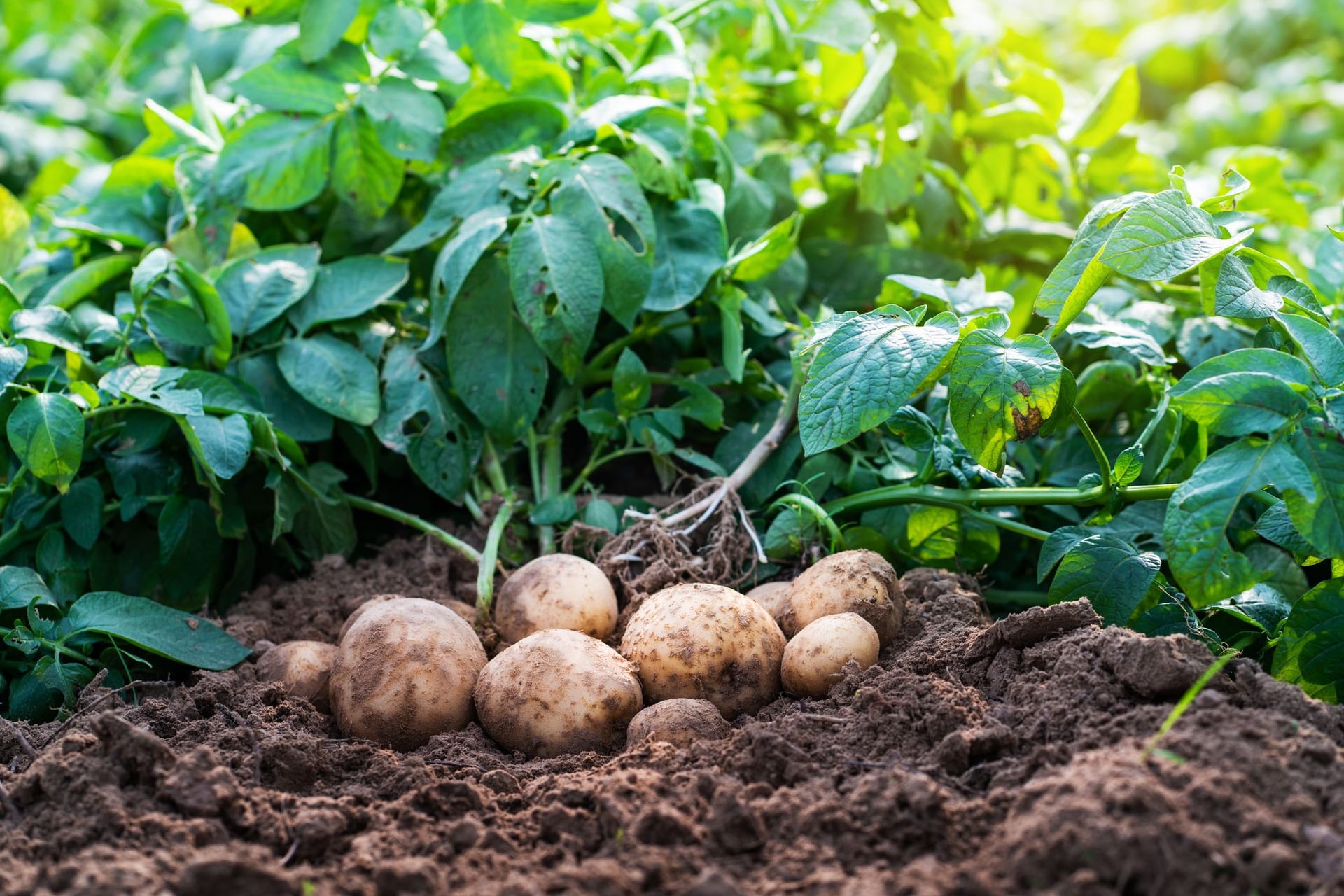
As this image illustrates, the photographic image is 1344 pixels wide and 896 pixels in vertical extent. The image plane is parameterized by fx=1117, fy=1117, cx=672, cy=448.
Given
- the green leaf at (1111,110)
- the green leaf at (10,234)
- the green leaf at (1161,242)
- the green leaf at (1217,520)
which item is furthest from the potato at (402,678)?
the green leaf at (1111,110)

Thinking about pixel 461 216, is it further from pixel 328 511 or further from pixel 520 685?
pixel 520 685

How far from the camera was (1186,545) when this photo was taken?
4.65 ft

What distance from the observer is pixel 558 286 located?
2.01m

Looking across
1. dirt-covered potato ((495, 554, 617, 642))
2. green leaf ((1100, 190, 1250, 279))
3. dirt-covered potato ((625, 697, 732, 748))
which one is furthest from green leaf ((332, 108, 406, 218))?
green leaf ((1100, 190, 1250, 279))

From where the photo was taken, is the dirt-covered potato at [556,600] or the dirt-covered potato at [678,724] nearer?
the dirt-covered potato at [678,724]

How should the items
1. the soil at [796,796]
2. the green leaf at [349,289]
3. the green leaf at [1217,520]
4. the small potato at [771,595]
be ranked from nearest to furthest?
1. the soil at [796,796]
2. the green leaf at [1217,520]
3. the small potato at [771,595]
4. the green leaf at [349,289]

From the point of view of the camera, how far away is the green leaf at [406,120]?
92.4 inches

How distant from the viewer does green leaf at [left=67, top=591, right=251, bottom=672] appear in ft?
5.84

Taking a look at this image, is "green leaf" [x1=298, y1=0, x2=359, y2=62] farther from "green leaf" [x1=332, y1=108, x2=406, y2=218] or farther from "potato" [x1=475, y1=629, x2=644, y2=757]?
"potato" [x1=475, y1=629, x2=644, y2=757]

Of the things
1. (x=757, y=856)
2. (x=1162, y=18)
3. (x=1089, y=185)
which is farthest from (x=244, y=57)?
(x=1162, y=18)

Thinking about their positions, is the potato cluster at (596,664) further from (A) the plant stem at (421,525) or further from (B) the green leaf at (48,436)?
(B) the green leaf at (48,436)

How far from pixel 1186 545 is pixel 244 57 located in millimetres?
2533

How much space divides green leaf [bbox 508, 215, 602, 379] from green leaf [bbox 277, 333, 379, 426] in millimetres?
348

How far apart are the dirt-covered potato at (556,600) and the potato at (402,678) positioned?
0.39 ft
